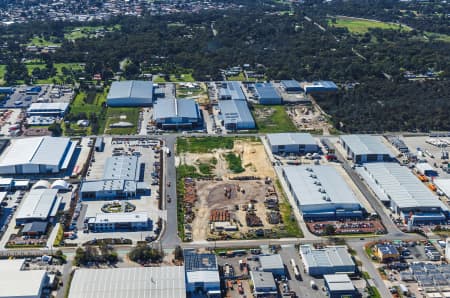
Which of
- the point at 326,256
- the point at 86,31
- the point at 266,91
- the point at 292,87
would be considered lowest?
the point at 86,31

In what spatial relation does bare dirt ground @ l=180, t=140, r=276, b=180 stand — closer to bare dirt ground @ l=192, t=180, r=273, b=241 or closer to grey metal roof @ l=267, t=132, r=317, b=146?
grey metal roof @ l=267, t=132, r=317, b=146

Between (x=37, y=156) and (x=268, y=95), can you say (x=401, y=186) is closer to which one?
(x=268, y=95)

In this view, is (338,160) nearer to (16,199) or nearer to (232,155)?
(232,155)

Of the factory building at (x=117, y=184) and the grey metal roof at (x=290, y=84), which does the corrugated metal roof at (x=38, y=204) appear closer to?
the factory building at (x=117, y=184)

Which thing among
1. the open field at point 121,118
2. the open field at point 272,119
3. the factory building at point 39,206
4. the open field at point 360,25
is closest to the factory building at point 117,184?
the factory building at point 39,206

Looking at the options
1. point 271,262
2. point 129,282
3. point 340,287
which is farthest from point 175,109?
point 340,287

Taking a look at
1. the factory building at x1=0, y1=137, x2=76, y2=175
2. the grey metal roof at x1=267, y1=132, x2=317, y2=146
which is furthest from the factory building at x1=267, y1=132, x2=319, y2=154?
the factory building at x1=0, y1=137, x2=76, y2=175
